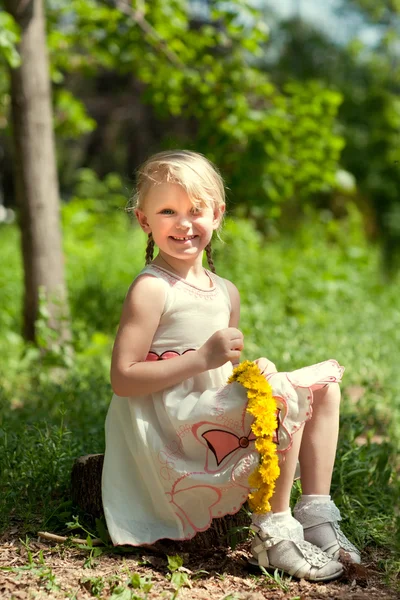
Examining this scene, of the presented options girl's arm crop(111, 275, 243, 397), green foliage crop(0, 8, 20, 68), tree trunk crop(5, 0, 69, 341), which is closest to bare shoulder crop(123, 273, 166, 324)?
girl's arm crop(111, 275, 243, 397)

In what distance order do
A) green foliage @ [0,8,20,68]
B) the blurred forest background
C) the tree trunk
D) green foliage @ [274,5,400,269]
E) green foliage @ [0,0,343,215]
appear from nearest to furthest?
green foliage @ [274,5,400,269], the blurred forest background, green foliage @ [0,8,20,68], the tree trunk, green foliage @ [0,0,343,215]

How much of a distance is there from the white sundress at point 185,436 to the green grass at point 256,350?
33 centimetres

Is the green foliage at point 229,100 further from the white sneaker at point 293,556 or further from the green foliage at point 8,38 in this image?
the white sneaker at point 293,556

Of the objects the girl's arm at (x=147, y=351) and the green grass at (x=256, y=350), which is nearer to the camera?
the girl's arm at (x=147, y=351)

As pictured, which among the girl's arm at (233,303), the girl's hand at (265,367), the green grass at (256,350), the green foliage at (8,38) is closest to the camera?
the girl's hand at (265,367)

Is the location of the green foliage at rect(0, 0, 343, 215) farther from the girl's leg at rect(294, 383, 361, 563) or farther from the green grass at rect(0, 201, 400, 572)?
the girl's leg at rect(294, 383, 361, 563)

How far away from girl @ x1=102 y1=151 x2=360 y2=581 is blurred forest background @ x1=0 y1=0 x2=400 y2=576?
0.34 metres

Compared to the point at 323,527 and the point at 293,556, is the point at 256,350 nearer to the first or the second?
the point at 323,527

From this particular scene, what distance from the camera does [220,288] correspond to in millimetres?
2588

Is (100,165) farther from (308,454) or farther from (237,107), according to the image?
(308,454)

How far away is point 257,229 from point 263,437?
768 centimetres

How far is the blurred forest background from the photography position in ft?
7.16

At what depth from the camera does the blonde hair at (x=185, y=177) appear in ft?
7.86

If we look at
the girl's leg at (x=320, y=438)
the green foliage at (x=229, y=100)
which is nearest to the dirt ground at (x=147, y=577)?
the girl's leg at (x=320, y=438)
